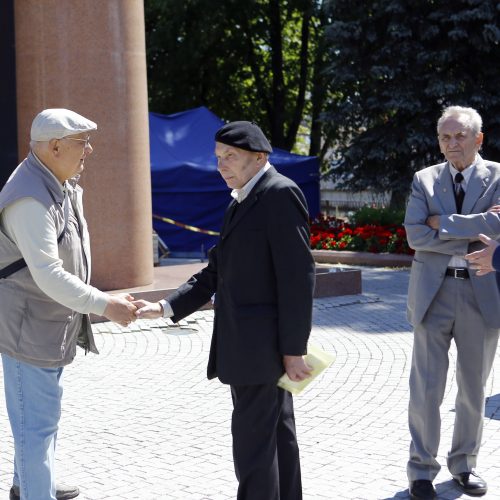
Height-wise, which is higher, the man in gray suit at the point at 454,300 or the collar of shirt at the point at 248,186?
the collar of shirt at the point at 248,186

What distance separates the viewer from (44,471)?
3971 mm

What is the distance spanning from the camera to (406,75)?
66.9ft

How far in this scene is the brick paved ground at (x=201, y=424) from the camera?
4895mm

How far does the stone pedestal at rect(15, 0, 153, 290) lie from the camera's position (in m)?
10.4

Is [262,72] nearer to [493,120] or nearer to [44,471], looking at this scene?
[493,120]

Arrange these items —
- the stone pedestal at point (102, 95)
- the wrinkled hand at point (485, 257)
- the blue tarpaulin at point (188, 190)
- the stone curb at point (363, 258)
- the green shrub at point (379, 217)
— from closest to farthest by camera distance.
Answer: the wrinkled hand at point (485, 257) → the stone pedestal at point (102, 95) → the stone curb at point (363, 258) → the green shrub at point (379, 217) → the blue tarpaulin at point (188, 190)

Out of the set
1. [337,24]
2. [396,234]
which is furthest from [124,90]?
[337,24]

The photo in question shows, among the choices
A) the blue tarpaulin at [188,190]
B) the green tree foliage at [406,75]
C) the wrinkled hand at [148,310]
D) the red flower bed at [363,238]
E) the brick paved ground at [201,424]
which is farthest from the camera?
the blue tarpaulin at [188,190]

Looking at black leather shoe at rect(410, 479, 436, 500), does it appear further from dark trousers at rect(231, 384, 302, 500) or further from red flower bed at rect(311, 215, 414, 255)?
red flower bed at rect(311, 215, 414, 255)

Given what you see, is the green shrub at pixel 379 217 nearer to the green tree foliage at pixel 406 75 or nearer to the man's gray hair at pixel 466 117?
the green tree foliage at pixel 406 75

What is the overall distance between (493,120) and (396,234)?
380 cm

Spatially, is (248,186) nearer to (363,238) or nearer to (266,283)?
(266,283)

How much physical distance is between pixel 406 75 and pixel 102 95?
1141 centimetres

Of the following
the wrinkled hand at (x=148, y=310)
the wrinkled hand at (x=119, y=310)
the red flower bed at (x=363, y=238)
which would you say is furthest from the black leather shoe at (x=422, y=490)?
the red flower bed at (x=363, y=238)
